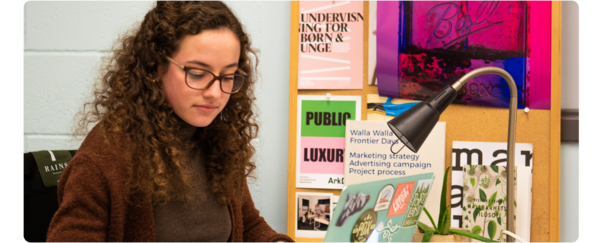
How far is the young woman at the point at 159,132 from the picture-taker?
70cm

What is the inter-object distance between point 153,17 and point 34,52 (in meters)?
0.73

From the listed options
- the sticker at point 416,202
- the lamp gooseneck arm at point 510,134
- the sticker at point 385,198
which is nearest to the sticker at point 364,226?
the sticker at point 385,198

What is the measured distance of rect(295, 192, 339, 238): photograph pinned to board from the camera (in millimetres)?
1181

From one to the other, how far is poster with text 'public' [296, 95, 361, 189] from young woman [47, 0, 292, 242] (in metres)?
0.36

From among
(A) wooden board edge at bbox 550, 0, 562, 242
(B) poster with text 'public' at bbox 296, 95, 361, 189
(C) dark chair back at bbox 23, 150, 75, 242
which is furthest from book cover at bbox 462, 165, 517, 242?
(C) dark chair back at bbox 23, 150, 75, 242

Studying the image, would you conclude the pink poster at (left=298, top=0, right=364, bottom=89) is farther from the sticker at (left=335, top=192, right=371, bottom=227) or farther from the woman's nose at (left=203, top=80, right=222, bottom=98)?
the sticker at (left=335, top=192, right=371, bottom=227)

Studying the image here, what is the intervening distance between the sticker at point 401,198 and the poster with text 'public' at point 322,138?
441mm

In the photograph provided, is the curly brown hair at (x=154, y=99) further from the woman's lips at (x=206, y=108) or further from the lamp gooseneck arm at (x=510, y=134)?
the lamp gooseneck arm at (x=510, y=134)

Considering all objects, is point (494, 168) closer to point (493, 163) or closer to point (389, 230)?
point (493, 163)

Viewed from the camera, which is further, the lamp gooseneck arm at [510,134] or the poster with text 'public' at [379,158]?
the poster with text 'public' at [379,158]

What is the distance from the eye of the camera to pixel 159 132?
31.0 inches

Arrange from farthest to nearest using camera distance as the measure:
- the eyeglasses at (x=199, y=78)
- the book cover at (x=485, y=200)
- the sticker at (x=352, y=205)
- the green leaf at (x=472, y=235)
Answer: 1. the book cover at (x=485, y=200)
2. the green leaf at (x=472, y=235)
3. the eyeglasses at (x=199, y=78)
4. the sticker at (x=352, y=205)

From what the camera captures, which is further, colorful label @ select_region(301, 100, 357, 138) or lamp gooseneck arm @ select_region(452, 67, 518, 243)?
colorful label @ select_region(301, 100, 357, 138)

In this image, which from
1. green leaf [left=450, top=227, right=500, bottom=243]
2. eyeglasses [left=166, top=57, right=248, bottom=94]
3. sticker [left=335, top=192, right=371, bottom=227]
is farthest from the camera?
green leaf [left=450, top=227, right=500, bottom=243]
